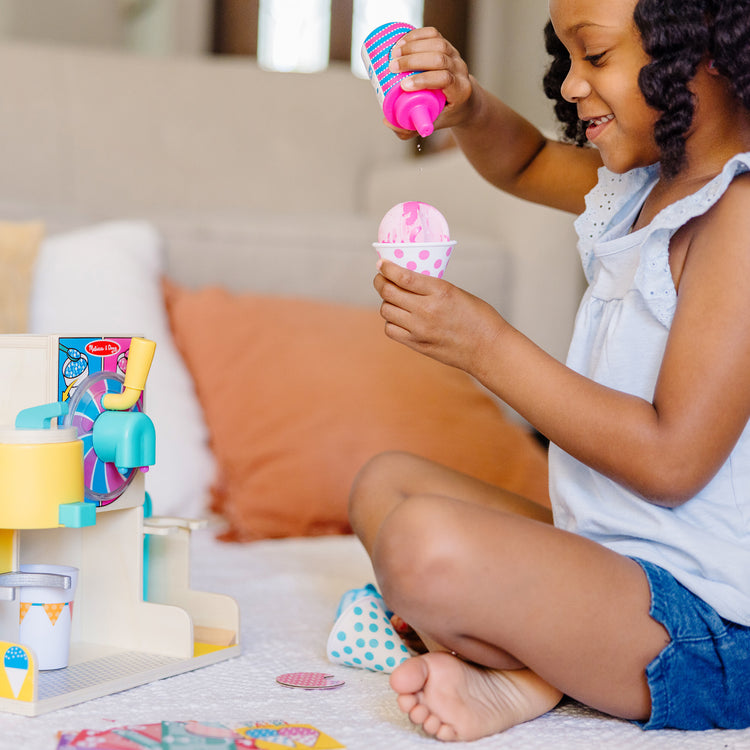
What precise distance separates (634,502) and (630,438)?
0.29 feet

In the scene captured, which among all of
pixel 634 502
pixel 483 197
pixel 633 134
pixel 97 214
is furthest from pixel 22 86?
pixel 634 502

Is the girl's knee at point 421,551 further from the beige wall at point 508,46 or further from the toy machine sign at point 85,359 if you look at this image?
the beige wall at point 508,46

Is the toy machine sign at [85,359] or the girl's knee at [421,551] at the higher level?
the toy machine sign at [85,359]

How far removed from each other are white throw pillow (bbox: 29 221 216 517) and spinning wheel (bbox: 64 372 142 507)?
0.50 meters

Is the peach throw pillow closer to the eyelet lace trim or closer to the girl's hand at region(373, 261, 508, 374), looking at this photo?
the eyelet lace trim

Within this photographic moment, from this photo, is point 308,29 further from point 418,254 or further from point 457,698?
point 457,698

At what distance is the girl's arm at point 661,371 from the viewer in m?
0.77

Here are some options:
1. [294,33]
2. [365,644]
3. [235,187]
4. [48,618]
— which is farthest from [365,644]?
[294,33]

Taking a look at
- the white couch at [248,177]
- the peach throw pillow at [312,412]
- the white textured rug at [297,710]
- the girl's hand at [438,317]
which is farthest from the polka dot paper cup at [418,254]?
the white couch at [248,177]

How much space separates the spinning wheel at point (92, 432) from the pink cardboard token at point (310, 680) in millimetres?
216

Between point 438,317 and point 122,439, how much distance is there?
28cm

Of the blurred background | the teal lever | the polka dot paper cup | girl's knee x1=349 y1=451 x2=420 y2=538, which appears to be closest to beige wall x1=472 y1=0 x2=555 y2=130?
the blurred background

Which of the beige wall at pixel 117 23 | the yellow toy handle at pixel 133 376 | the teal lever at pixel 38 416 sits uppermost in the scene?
the beige wall at pixel 117 23

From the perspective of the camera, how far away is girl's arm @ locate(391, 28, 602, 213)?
3.46 feet
